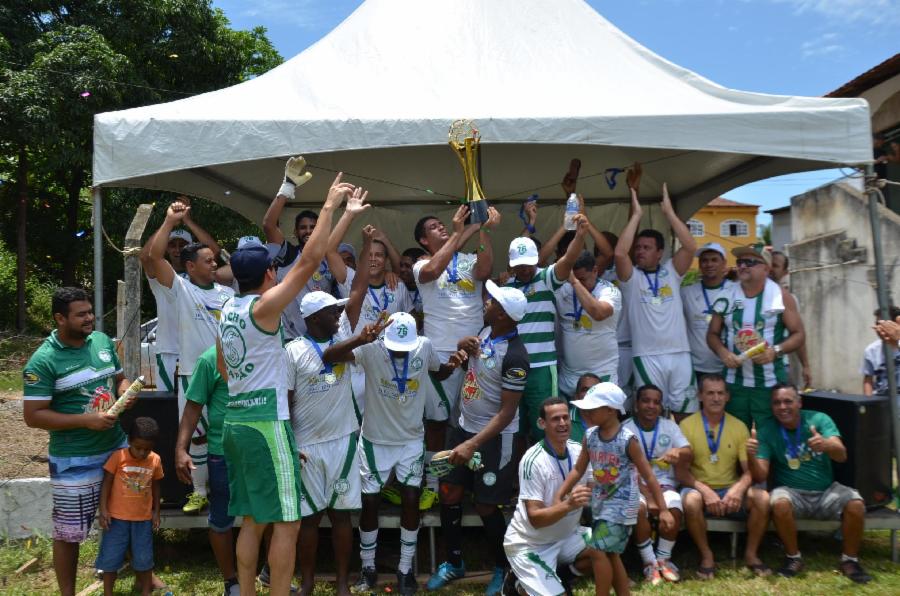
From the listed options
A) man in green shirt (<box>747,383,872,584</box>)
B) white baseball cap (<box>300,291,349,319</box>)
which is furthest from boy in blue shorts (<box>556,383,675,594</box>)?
white baseball cap (<box>300,291,349,319</box>)

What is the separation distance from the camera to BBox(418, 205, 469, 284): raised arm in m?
4.97

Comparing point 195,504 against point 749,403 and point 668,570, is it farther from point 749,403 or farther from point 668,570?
point 749,403

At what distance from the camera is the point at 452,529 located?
461 cm

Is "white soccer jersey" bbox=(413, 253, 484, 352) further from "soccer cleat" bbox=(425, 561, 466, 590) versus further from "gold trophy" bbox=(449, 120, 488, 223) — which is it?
"soccer cleat" bbox=(425, 561, 466, 590)

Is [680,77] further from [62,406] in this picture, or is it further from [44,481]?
[44,481]

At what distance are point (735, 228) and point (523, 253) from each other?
163 ft

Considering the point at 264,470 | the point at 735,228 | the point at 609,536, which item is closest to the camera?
the point at 264,470

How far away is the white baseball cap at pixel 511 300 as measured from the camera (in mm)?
4289

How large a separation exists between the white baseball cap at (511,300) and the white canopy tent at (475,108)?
1.17m

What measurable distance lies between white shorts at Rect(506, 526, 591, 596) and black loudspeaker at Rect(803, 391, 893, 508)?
2.11m

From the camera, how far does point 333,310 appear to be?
419 centimetres

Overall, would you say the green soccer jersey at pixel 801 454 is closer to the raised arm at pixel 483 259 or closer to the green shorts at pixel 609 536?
the green shorts at pixel 609 536

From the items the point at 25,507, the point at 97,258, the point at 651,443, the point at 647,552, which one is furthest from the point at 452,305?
the point at 25,507

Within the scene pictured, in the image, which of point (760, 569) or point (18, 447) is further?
point (18, 447)
